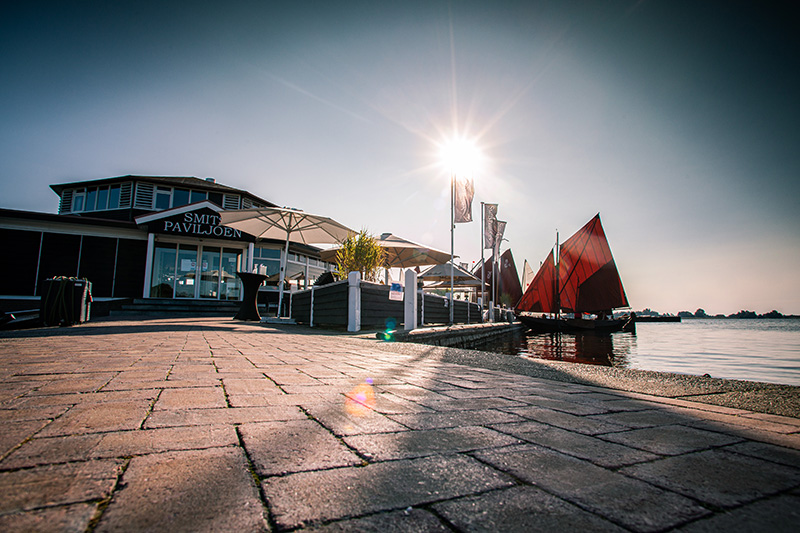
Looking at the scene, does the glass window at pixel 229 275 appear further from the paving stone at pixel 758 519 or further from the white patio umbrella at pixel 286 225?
the paving stone at pixel 758 519

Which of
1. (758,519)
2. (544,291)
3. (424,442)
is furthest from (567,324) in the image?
(758,519)

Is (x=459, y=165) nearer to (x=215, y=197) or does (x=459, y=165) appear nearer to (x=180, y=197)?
(x=215, y=197)

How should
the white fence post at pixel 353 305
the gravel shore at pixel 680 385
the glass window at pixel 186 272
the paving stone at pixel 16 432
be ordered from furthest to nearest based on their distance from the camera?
the glass window at pixel 186 272
the white fence post at pixel 353 305
the gravel shore at pixel 680 385
the paving stone at pixel 16 432

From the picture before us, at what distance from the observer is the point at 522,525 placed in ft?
2.16

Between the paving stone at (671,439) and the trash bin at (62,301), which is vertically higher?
the trash bin at (62,301)

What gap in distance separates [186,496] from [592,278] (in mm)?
29791

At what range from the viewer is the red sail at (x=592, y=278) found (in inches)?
1029

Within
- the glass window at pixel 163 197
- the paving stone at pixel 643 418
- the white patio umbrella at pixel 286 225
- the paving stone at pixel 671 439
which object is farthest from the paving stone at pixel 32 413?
the glass window at pixel 163 197

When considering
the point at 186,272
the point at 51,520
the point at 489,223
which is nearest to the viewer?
the point at 51,520

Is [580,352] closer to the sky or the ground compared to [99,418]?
closer to the ground

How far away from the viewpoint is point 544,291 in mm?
29562

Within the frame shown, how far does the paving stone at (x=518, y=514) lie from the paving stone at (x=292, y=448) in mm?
343

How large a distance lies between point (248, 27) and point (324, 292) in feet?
27.4

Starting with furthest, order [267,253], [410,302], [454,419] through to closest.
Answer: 1. [267,253]
2. [410,302]
3. [454,419]
